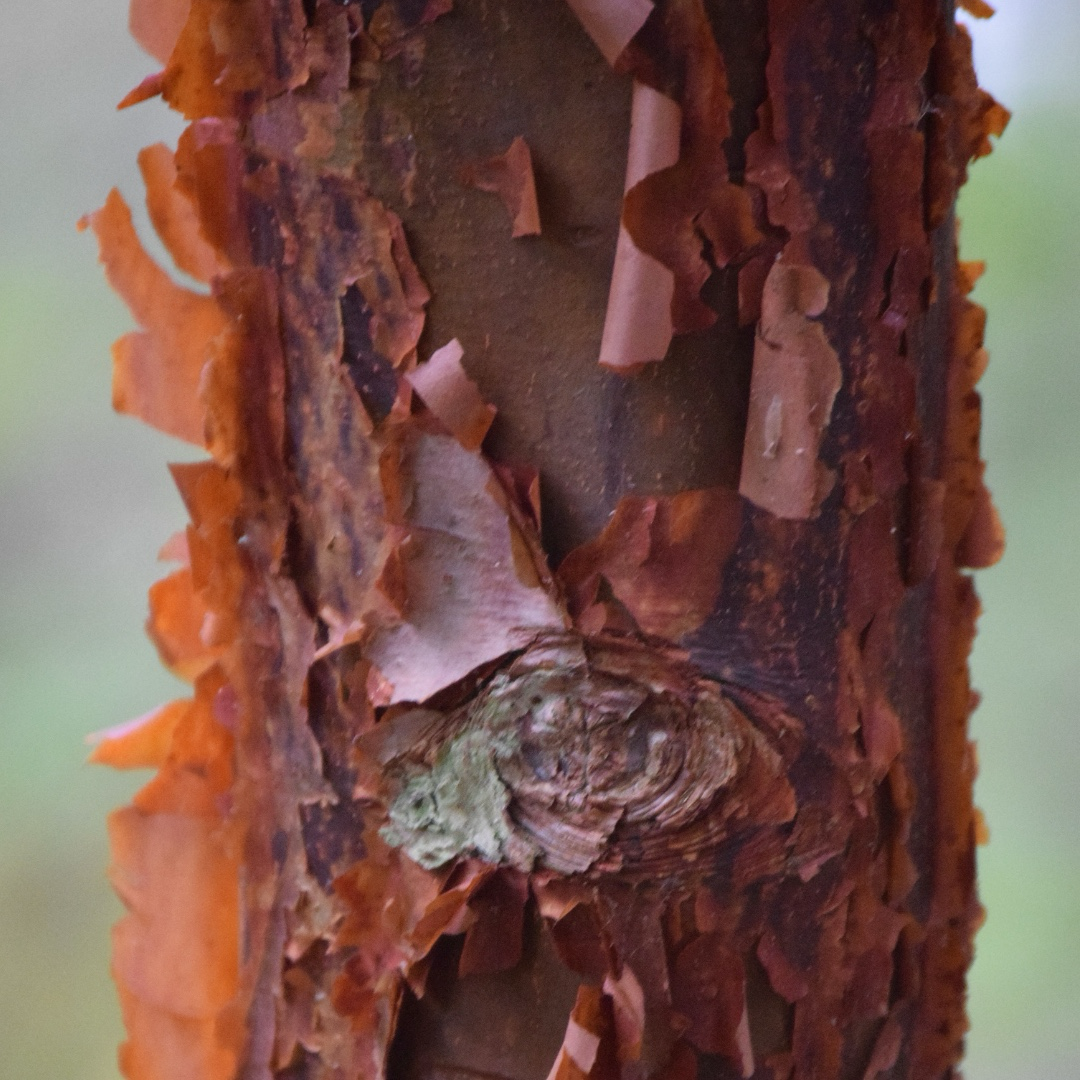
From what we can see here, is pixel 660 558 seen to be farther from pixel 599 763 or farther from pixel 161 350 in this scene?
pixel 161 350

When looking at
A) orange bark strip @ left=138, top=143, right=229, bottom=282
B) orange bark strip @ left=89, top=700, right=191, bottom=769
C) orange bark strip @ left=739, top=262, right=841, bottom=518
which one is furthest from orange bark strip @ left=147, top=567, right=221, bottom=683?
orange bark strip @ left=739, top=262, right=841, bottom=518

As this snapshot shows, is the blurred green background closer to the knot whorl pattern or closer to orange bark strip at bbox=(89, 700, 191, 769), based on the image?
orange bark strip at bbox=(89, 700, 191, 769)

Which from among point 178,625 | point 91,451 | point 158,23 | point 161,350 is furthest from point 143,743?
point 91,451

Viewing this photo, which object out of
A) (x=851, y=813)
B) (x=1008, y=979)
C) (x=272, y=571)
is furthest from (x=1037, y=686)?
(x=272, y=571)

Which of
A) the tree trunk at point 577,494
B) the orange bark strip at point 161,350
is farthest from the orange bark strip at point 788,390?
the orange bark strip at point 161,350

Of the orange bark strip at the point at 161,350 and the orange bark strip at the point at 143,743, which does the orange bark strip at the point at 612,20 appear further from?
the orange bark strip at the point at 143,743
